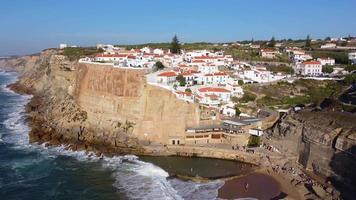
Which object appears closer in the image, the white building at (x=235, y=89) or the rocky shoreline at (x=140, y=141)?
the rocky shoreline at (x=140, y=141)

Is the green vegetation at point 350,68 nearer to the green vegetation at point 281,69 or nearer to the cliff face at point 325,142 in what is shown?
the green vegetation at point 281,69

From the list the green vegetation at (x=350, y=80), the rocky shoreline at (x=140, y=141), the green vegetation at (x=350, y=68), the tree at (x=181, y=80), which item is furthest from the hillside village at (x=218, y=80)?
the green vegetation at (x=350, y=80)

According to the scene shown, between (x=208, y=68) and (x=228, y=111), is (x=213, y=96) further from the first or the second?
(x=208, y=68)

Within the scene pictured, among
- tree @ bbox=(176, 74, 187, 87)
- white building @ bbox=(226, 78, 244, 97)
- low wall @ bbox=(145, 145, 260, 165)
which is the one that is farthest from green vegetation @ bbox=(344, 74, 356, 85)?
low wall @ bbox=(145, 145, 260, 165)

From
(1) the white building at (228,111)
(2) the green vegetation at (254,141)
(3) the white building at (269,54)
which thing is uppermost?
(3) the white building at (269,54)

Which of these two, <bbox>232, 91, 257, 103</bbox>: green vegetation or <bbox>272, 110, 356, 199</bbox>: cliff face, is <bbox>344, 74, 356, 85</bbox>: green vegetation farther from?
<bbox>272, 110, 356, 199</bbox>: cliff face

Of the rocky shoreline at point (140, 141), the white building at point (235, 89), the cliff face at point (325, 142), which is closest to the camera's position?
the cliff face at point (325, 142)

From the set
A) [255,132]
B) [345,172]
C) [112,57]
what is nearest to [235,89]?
[255,132]
